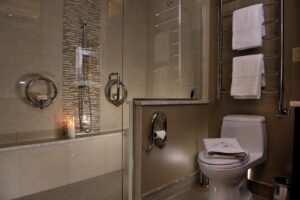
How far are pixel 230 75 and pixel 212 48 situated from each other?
39cm

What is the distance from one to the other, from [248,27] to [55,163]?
228 cm

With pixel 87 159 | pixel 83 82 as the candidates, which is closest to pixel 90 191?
pixel 87 159

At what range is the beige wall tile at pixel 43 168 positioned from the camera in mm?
2057

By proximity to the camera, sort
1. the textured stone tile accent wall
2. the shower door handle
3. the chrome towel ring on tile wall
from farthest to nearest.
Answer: the shower door handle < the textured stone tile accent wall < the chrome towel ring on tile wall

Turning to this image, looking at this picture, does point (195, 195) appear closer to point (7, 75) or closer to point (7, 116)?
point (7, 116)

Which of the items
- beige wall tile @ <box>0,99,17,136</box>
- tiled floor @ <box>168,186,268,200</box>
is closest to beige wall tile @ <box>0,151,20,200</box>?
beige wall tile @ <box>0,99,17,136</box>

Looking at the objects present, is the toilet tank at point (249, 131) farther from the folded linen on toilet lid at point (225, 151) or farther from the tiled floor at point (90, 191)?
the tiled floor at point (90, 191)

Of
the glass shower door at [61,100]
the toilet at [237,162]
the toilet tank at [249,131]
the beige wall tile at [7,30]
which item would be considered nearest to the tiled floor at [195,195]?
the toilet at [237,162]

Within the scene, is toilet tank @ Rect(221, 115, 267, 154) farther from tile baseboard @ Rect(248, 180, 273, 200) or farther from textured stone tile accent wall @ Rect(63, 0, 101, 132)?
textured stone tile accent wall @ Rect(63, 0, 101, 132)

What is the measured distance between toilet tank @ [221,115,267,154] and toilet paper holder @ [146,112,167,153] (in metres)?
0.68

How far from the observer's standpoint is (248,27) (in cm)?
212

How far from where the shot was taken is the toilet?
1.71 metres

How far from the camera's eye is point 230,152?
174 centimetres

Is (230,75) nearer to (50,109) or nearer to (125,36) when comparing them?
(125,36)
